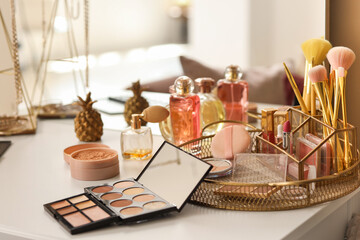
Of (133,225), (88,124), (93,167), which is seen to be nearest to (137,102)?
(88,124)

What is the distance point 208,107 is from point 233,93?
3.8 inches

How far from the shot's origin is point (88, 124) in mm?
1241

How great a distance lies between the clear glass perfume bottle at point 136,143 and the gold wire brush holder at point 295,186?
0.24m

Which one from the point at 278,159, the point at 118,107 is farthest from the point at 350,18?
the point at 118,107

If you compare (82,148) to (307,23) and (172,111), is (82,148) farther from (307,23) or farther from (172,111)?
(307,23)

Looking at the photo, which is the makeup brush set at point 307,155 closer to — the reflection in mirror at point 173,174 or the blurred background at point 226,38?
the reflection in mirror at point 173,174

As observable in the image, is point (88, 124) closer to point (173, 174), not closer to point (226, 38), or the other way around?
point (173, 174)

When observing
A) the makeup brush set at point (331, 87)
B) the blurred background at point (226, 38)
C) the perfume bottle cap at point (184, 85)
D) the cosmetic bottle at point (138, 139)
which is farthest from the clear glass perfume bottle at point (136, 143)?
the blurred background at point (226, 38)

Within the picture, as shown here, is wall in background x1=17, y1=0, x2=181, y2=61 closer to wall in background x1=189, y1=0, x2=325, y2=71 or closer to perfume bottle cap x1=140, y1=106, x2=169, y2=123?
wall in background x1=189, y1=0, x2=325, y2=71

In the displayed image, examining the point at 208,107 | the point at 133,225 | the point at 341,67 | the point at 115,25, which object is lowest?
the point at 133,225

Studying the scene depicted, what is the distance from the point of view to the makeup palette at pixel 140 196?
0.77 meters

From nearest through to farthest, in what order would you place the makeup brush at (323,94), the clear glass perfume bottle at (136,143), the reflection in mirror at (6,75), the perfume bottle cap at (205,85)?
the makeup brush at (323,94) < the clear glass perfume bottle at (136,143) < the perfume bottle cap at (205,85) < the reflection in mirror at (6,75)

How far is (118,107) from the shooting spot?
156 centimetres

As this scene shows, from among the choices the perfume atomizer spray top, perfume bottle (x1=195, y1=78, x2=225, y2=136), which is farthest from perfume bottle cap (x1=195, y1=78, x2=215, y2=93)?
the perfume atomizer spray top
